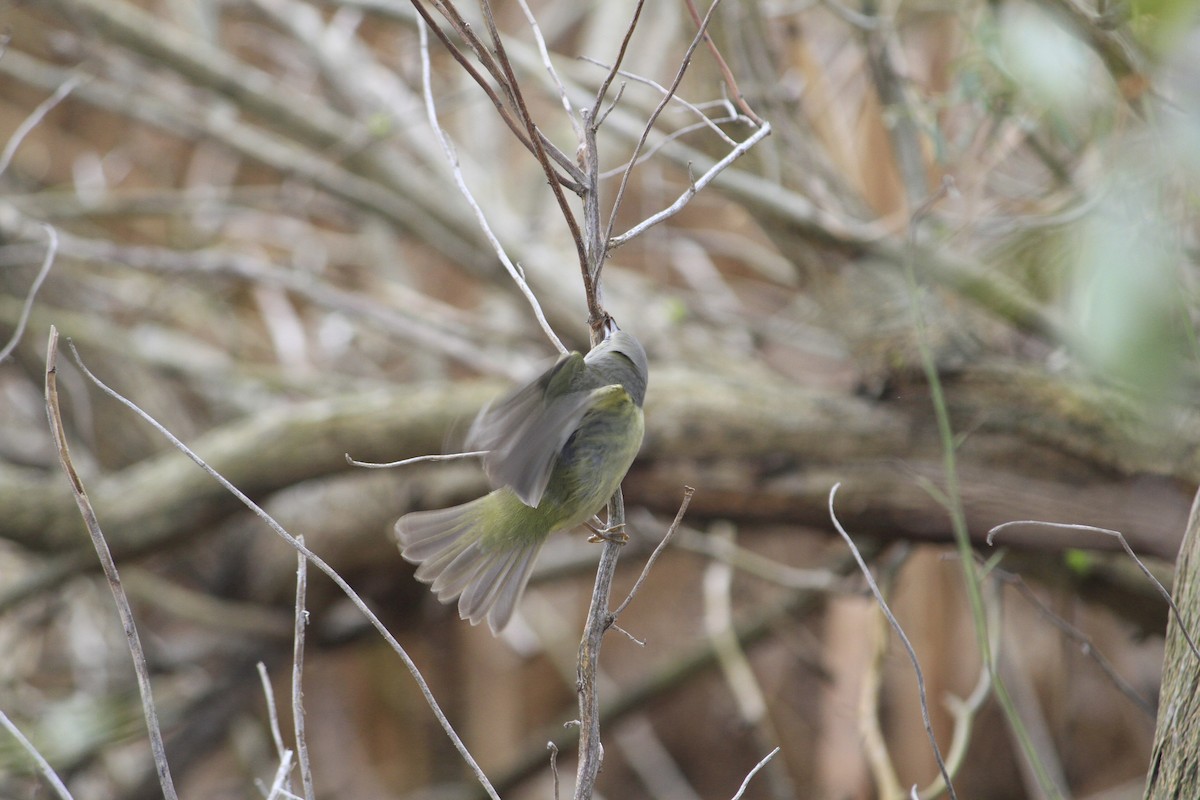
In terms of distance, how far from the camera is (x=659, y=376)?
11.0 ft

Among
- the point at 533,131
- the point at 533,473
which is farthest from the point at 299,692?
the point at 533,131

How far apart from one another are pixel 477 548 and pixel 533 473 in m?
0.66

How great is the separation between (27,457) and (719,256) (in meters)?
3.82

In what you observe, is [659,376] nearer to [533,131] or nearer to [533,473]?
[533,473]

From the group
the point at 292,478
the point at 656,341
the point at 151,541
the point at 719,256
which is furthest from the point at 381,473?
the point at 719,256

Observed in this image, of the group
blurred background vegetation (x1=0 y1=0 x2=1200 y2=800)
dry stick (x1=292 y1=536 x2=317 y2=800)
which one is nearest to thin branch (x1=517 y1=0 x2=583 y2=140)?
dry stick (x1=292 y1=536 x2=317 y2=800)

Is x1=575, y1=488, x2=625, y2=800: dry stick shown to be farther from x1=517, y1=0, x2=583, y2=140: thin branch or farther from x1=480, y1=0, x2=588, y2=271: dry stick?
x1=517, y1=0, x2=583, y2=140: thin branch

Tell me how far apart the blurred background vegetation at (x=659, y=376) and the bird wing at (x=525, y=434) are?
3.31 feet

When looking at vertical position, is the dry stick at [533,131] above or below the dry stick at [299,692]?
above

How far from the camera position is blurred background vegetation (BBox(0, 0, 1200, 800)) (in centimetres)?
286

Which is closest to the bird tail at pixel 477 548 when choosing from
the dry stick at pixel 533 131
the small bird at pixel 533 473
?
the small bird at pixel 533 473

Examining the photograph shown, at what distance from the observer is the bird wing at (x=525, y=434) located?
5.42 ft

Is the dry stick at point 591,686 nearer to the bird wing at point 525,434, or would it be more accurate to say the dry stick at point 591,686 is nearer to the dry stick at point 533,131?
the bird wing at point 525,434

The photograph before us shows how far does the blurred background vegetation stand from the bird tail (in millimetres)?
963
